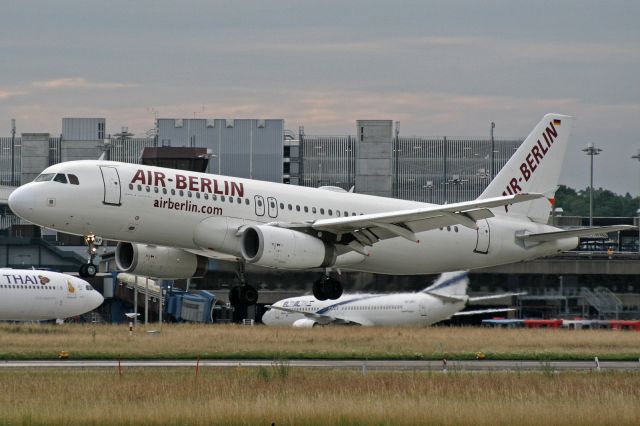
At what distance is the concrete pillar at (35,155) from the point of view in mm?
136875

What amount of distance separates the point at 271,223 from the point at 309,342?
1569 cm

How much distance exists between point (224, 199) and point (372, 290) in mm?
35452

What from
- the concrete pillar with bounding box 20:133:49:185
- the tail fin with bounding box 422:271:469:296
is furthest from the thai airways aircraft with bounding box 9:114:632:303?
the concrete pillar with bounding box 20:133:49:185

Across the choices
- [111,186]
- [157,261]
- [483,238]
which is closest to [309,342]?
[483,238]

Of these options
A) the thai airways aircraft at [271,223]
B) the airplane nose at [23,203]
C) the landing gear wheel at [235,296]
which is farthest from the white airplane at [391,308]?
the airplane nose at [23,203]

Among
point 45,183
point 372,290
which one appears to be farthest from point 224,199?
point 372,290

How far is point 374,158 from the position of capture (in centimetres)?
13350

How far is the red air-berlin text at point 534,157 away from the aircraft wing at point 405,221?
356 inches

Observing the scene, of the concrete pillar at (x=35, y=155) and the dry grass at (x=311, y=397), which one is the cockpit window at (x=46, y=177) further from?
Answer: the concrete pillar at (x=35, y=155)

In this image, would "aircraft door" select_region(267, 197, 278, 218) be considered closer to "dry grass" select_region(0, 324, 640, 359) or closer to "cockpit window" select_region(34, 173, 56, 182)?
"dry grass" select_region(0, 324, 640, 359)

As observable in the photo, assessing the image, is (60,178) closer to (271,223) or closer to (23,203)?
(23,203)

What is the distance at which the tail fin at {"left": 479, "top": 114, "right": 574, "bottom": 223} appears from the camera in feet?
196

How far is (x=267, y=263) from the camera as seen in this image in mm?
49094

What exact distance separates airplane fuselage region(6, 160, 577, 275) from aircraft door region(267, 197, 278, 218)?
38mm
